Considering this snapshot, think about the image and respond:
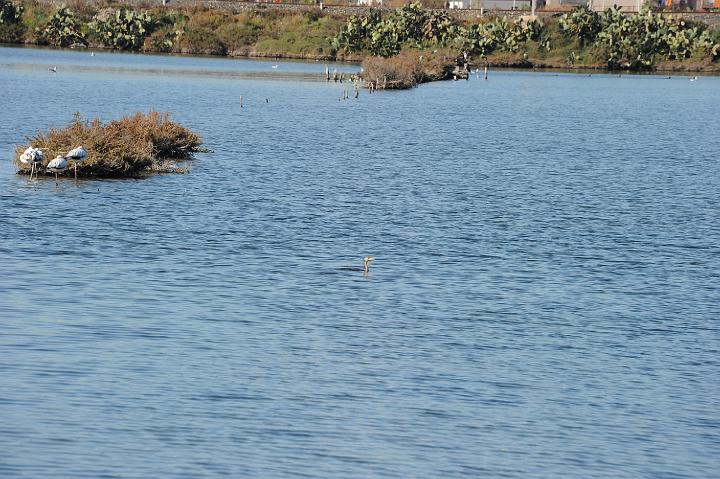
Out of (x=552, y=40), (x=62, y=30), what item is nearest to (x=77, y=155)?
(x=62, y=30)

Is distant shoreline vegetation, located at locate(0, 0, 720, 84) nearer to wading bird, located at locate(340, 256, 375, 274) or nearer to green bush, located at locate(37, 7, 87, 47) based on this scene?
green bush, located at locate(37, 7, 87, 47)

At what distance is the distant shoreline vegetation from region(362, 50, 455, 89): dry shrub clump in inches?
675

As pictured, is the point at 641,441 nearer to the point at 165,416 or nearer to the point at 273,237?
the point at 165,416

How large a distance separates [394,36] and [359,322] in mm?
151764

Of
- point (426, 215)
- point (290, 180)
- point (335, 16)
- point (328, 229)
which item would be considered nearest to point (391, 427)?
point (328, 229)

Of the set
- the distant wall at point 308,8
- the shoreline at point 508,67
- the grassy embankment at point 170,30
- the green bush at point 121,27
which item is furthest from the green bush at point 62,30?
the distant wall at point 308,8

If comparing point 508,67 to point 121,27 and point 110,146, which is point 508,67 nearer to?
point 121,27

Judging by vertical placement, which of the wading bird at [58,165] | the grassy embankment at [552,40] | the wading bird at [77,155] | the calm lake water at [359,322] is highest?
the grassy embankment at [552,40]

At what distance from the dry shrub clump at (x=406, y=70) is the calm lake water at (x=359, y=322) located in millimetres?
63335

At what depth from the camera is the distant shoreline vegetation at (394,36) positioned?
176 meters

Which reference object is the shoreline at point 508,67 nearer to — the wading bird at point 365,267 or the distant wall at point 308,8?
the distant wall at point 308,8

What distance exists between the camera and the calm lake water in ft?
58.4

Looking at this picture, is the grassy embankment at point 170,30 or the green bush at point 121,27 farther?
the grassy embankment at point 170,30

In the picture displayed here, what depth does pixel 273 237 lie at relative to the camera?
35.1 m
